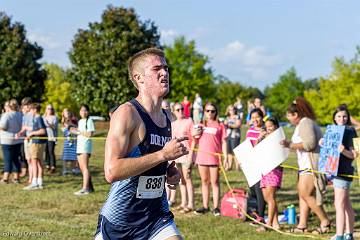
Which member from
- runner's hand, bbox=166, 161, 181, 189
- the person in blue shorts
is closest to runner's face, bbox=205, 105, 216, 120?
runner's hand, bbox=166, 161, 181, 189

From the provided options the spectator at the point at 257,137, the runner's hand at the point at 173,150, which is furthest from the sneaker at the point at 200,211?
the runner's hand at the point at 173,150

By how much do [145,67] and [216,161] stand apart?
20.4ft

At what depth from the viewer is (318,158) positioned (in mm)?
8664

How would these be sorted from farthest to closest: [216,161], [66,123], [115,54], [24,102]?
[115,54] → [66,123] → [24,102] → [216,161]

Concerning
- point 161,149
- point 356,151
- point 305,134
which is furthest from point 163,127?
point 305,134

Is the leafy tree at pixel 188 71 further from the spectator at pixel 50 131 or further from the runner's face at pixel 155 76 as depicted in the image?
the runner's face at pixel 155 76

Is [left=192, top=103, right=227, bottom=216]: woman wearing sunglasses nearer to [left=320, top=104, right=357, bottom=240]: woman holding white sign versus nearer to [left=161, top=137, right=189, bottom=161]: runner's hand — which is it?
[left=320, top=104, right=357, bottom=240]: woman holding white sign

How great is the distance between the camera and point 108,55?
40500 millimetres

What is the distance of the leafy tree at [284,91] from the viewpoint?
340ft

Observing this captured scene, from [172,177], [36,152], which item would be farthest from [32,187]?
[172,177]

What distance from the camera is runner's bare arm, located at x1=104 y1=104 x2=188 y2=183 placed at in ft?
12.5

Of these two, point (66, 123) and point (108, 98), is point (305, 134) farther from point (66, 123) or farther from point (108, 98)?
point (108, 98)

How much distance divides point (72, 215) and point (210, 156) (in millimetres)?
2530

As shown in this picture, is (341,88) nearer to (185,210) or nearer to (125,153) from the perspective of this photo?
(185,210)
